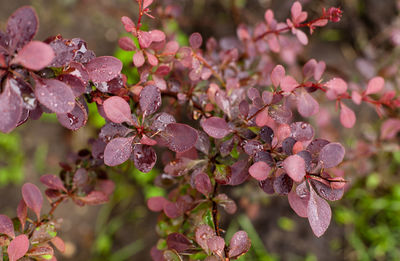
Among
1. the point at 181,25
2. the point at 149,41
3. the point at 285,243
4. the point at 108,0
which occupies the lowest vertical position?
the point at 285,243

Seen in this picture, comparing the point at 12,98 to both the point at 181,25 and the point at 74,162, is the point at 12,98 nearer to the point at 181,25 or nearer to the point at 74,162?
the point at 74,162

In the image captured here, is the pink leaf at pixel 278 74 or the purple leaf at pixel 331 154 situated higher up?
the pink leaf at pixel 278 74

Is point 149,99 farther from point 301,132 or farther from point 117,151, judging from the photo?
point 301,132

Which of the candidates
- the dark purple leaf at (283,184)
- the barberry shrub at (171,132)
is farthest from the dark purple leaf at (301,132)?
the dark purple leaf at (283,184)

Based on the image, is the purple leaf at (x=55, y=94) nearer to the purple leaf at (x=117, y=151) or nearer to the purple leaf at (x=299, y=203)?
the purple leaf at (x=117, y=151)

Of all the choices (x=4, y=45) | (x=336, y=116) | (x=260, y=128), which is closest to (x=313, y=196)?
(x=260, y=128)

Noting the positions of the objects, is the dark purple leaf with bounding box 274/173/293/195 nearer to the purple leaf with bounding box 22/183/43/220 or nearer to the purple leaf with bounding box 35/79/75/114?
the purple leaf with bounding box 35/79/75/114

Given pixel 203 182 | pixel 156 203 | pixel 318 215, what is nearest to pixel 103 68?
pixel 203 182

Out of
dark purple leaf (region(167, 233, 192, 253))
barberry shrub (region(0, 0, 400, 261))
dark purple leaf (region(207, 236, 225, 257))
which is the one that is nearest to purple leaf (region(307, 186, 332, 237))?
barberry shrub (region(0, 0, 400, 261))
